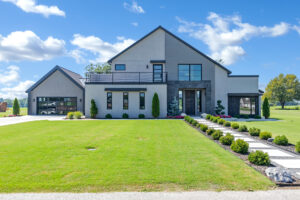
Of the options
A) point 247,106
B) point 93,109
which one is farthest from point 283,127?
point 93,109

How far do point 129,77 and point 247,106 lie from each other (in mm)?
14204

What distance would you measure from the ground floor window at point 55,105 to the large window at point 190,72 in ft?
46.6

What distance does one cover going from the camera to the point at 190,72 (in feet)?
63.8

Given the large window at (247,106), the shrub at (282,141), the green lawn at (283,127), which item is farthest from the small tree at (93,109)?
the large window at (247,106)

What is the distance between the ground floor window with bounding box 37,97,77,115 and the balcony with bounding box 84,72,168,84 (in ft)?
17.6

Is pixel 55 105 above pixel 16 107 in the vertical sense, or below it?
above

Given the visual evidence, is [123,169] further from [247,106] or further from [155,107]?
[247,106]

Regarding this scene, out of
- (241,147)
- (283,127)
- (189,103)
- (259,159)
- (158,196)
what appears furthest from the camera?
(189,103)

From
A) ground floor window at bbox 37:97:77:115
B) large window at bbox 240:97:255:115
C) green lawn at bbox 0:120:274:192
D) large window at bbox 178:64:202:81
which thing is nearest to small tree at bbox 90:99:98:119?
ground floor window at bbox 37:97:77:115

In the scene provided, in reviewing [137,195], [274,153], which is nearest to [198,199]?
[137,195]

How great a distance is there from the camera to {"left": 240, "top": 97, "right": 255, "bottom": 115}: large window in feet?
64.0

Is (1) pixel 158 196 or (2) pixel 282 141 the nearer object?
(1) pixel 158 196

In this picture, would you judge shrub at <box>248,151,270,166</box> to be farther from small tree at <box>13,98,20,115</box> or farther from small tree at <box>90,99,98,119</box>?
small tree at <box>13,98,20,115</box>

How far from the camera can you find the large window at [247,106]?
768 inches
